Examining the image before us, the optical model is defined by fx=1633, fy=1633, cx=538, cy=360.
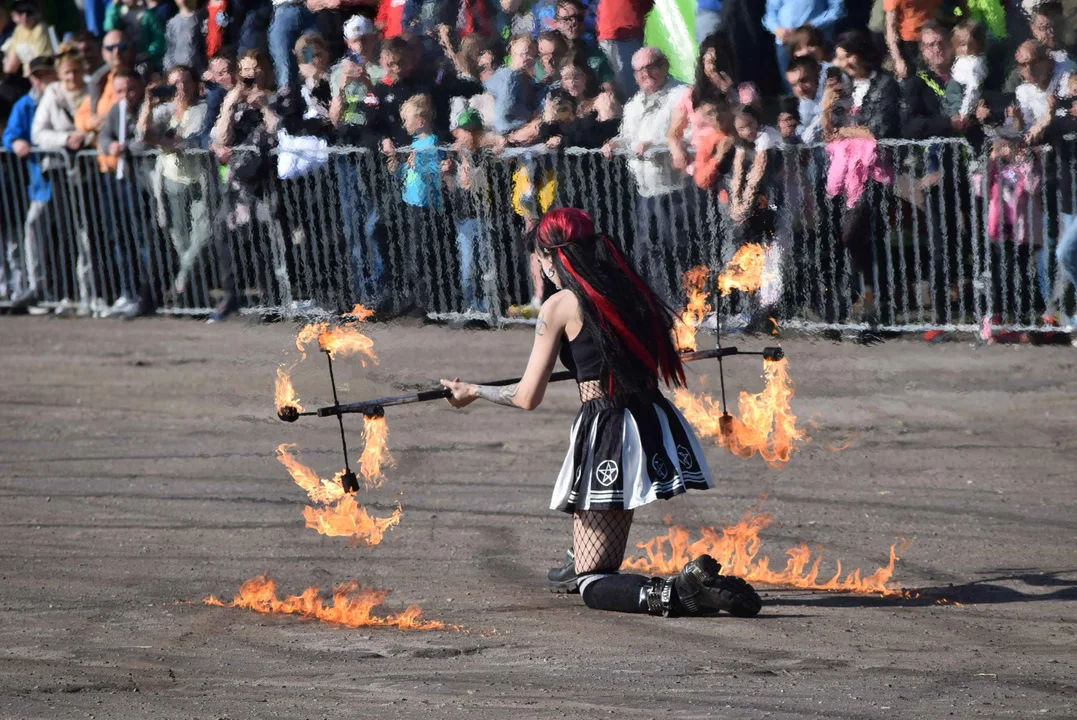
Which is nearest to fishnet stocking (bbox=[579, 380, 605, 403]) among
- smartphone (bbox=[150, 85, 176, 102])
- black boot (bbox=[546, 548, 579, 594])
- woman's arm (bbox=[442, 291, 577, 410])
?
woman's arm (bbox=[442, 291, 577, 410])

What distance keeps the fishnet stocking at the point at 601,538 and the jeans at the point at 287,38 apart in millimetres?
7998

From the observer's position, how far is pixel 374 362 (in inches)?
489

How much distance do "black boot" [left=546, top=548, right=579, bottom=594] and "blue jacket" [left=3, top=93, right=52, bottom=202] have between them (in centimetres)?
1010

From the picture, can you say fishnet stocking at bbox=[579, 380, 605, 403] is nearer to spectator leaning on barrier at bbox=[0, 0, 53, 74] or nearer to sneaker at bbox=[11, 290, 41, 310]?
sneaker at bbox=[11, 290, 41, 310]

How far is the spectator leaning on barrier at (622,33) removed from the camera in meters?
12.8

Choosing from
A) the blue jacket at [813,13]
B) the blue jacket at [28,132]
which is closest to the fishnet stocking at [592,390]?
the blue jacket at [813,13]

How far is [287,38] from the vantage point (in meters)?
14.1

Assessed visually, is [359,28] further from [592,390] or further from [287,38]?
[592,390]

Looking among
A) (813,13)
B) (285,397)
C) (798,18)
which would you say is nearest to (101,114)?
(798,18)

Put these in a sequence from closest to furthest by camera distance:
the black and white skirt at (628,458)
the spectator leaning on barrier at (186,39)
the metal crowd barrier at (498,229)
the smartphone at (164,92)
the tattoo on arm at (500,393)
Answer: the black and white skirt at (628,458) < the tattoo on arm at (500,393) < the metal crowd barrier at (498,229) < the smartphone at (164,92) < the spectator leaning on barrier at (186,39)

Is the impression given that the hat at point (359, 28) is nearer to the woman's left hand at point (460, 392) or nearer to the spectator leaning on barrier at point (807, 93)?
the spectator leaning on barrier at point (807, 93)

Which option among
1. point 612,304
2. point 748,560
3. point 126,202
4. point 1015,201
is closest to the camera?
point 612,304

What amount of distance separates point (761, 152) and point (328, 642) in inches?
261

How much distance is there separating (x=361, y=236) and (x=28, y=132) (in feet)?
13.5
